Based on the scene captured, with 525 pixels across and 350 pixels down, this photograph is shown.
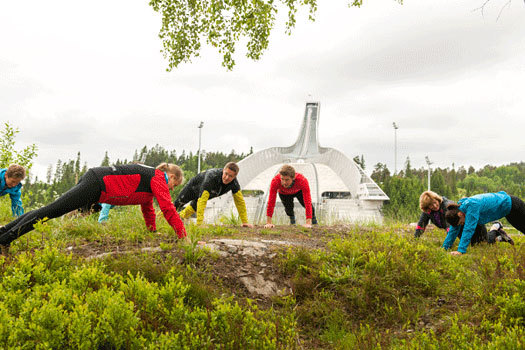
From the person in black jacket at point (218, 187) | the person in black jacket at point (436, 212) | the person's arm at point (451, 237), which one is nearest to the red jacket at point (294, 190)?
the person in black jacket at point (218, 187)

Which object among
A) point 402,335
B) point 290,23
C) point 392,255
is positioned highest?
point 290,23

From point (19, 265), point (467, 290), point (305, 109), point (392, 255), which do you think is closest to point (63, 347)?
point (19, 265)

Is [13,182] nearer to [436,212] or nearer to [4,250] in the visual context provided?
[4,250]

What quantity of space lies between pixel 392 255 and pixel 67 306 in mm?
2890

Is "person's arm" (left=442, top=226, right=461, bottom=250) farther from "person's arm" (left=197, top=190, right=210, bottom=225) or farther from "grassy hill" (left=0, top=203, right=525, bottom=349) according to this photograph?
"person's arm" (left=197, top=190, right=210, bottom=225)

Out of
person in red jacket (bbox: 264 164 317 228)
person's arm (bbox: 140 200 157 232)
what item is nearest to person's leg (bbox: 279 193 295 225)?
person in red jacket (bbox: 264 164 317 228)

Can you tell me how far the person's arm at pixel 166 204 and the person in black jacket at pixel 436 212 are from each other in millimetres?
3692

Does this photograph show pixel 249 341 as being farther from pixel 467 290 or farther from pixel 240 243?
pixel 467 290

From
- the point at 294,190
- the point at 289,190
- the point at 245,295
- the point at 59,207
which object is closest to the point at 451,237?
the point at 294,190

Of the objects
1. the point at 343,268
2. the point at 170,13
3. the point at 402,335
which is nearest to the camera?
the point at 402,335

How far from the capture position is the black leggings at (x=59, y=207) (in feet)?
11.5

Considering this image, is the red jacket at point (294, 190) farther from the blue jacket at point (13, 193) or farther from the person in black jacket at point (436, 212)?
the blue jacket at point (13, 193)

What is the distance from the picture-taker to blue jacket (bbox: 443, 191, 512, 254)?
4.96 meters

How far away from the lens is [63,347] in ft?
6.16
